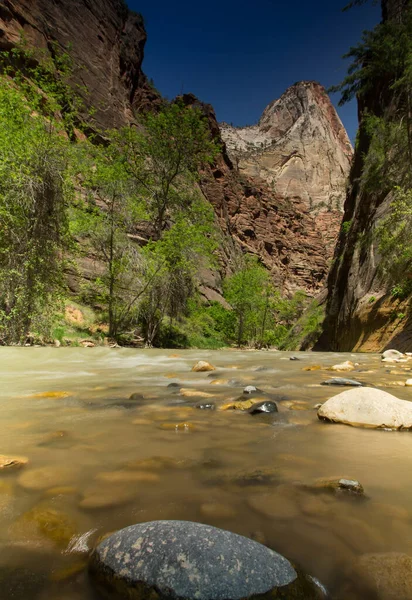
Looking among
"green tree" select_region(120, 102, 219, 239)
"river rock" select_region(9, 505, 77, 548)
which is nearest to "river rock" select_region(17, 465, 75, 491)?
"river rock" select_region(9, 505, 77, 548)

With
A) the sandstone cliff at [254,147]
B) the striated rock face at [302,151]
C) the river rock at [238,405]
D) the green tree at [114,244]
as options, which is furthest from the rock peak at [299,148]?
the river rock at [238,405]

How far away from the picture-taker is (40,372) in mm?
5320

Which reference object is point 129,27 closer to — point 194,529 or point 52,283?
point 52,283

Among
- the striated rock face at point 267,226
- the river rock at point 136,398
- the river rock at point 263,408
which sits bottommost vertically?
the river rock at point 136,398

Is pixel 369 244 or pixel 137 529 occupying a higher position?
pixel 369 244

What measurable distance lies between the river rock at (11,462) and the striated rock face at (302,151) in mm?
79978

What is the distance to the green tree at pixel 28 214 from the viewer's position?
891cm

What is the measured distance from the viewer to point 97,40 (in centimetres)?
4259

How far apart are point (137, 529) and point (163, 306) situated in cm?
1445

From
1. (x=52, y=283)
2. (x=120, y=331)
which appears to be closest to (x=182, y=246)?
(x=120, y=331)

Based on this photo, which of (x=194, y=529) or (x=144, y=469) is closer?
(x=194, y=529)

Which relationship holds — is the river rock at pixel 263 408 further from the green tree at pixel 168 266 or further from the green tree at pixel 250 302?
the green tree at pixel 250 302

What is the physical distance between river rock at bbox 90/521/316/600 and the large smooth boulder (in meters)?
1.75

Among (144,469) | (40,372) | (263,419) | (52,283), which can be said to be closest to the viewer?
(144,469)
